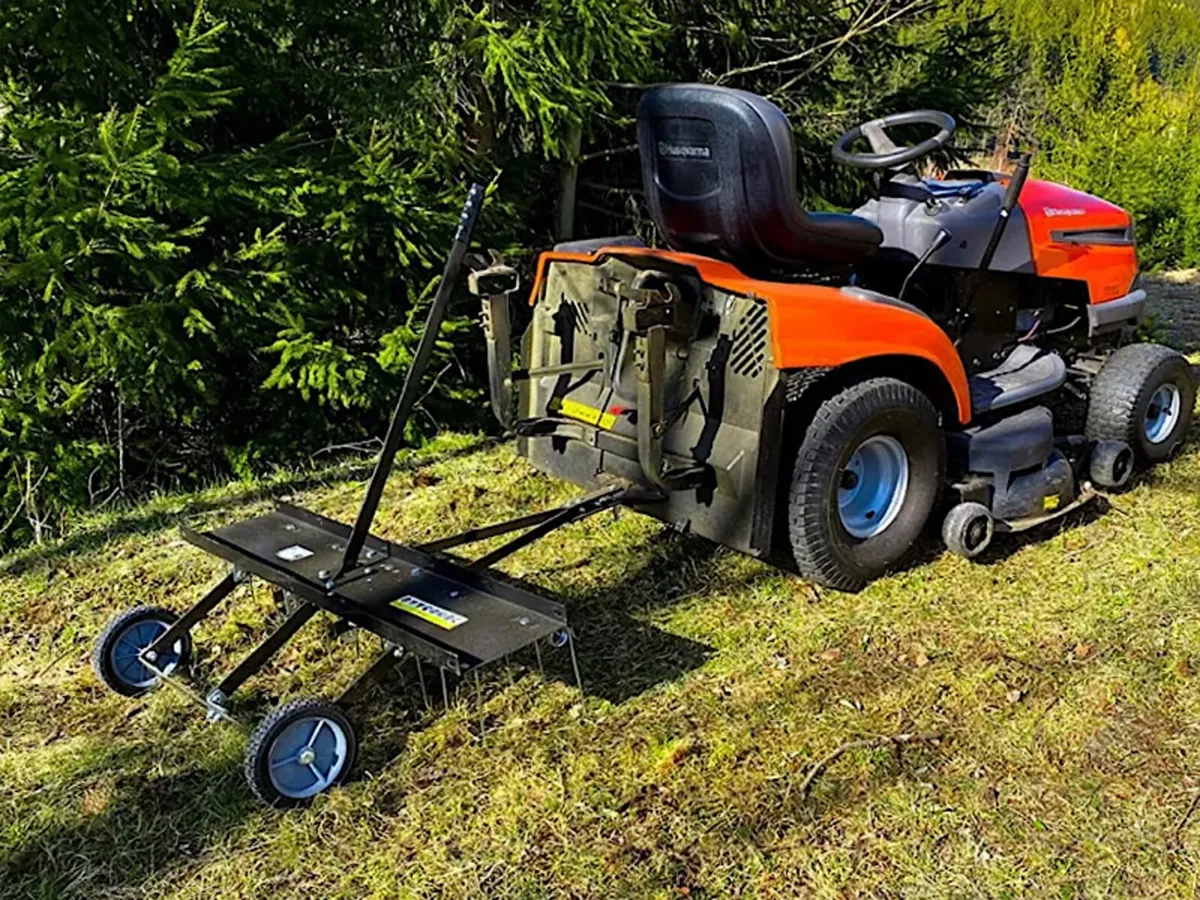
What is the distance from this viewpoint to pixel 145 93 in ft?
16.0

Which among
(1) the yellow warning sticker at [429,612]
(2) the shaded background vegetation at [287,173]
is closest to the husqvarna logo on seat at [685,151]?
(1) the yellow warning sticker at [429,612]

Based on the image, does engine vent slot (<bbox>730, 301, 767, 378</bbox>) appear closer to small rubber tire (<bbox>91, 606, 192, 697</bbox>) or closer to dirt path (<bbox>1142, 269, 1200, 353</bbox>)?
small rubber tire (<bbox>91, 606, 192, 697</bbox>)

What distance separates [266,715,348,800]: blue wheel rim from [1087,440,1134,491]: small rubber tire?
3123 mm

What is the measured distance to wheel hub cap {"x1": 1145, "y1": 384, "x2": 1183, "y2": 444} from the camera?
183 inches

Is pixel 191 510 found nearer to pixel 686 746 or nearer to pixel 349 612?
pixel 349 612

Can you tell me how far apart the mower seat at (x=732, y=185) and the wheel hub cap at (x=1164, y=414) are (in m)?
1.73

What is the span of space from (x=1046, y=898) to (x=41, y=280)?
4.17 meters

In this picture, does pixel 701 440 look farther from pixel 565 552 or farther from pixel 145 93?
pixel 145 93

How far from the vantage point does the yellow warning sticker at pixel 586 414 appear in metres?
3.62

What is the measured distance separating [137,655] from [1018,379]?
127 inches

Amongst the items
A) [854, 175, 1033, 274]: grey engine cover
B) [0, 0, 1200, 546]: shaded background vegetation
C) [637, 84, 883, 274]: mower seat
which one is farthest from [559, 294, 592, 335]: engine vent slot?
[0, 0, 1200, 546]: shaded background vegetation

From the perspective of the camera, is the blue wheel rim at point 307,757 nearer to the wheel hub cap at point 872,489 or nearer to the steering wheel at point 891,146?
the wheel hub cap at point 872,489

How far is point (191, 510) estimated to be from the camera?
15.5 ft

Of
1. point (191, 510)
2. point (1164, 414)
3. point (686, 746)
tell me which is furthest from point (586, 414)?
point (1164, 414)
